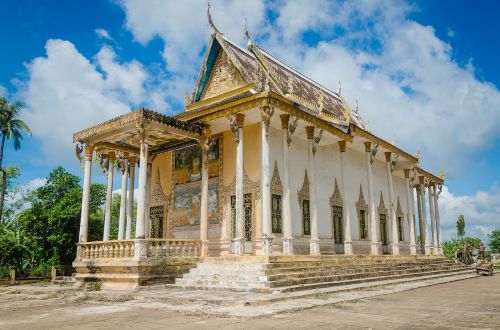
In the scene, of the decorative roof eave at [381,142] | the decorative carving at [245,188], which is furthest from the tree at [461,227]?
the decorative carving at [245,188]

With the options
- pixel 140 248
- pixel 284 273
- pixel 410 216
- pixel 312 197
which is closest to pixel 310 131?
pixel 312 197

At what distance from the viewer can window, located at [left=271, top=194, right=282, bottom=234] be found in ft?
46.7

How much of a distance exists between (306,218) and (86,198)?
7764 millimetres

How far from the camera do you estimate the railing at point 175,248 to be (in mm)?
12531

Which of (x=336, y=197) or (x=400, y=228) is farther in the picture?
(x=400, y=228)

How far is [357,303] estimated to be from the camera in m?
8.27

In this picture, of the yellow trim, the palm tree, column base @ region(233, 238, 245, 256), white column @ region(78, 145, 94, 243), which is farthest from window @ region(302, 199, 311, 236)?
the palm tree

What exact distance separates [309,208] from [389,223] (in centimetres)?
730

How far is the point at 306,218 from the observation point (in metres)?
15.9

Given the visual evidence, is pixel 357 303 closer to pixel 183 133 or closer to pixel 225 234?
pixel 225 234

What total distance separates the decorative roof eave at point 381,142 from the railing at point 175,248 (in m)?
7.59

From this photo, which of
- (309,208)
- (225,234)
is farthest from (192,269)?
(309,208)

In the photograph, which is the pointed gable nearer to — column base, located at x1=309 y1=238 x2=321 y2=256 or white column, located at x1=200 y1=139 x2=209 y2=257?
white column, located at x1=200 y1=139 x2=209 y2=257

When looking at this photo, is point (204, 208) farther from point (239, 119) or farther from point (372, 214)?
point (372, 214)
